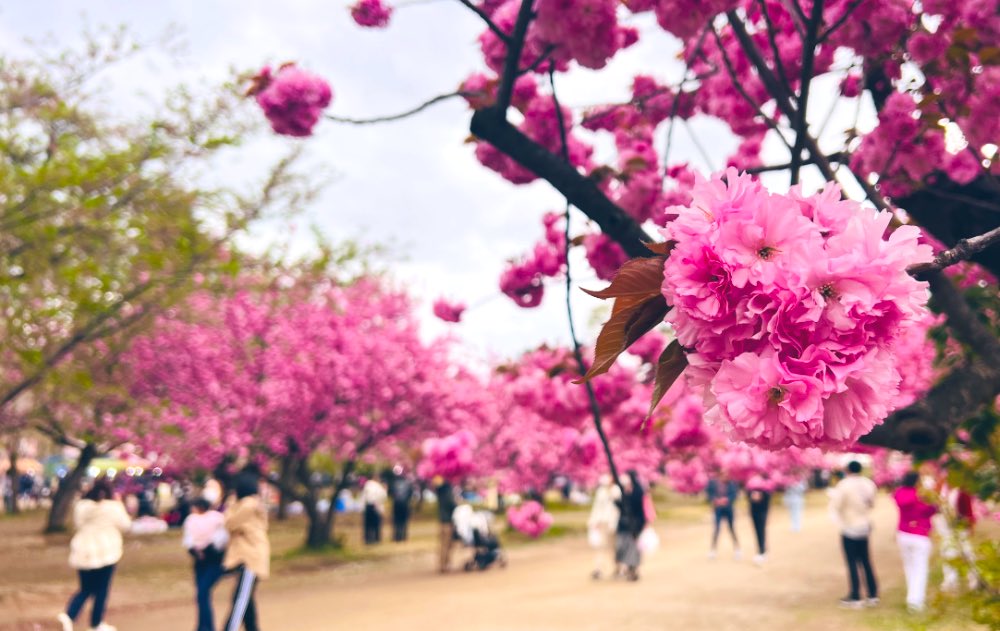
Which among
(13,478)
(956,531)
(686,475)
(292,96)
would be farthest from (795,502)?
(13,478)

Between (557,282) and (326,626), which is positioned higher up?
(557,282)

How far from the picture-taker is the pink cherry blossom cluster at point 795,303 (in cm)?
112

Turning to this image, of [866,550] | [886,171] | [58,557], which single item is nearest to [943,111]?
[886,171]

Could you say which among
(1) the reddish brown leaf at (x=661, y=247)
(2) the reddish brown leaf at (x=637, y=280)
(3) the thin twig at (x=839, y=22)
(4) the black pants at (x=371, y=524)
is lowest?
(4) the black pants at (x=371, y=524)

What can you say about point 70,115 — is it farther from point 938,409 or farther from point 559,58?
point 938,409

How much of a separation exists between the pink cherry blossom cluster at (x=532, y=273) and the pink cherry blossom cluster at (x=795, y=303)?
3.14 metres

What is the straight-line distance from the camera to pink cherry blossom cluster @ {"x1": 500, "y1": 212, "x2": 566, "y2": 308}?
14.3ft

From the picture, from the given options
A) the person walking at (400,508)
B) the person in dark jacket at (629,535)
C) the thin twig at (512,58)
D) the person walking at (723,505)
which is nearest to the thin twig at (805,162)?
the thin twig at (512,58)

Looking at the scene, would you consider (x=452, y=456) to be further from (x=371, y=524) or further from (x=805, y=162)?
(x=371, y=524)

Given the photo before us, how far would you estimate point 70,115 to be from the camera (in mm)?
9438

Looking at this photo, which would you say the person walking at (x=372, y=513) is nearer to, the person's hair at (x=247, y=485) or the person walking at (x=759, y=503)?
the person walking at (x=759, y=503)

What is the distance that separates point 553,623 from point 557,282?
5.79 m

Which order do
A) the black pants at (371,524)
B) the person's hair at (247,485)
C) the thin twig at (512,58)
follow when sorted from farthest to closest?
the black pants at (371,524) < the person's hair at (247,485) < the thin twig at (512,58)

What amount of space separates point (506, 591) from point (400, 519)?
29.3 feet
